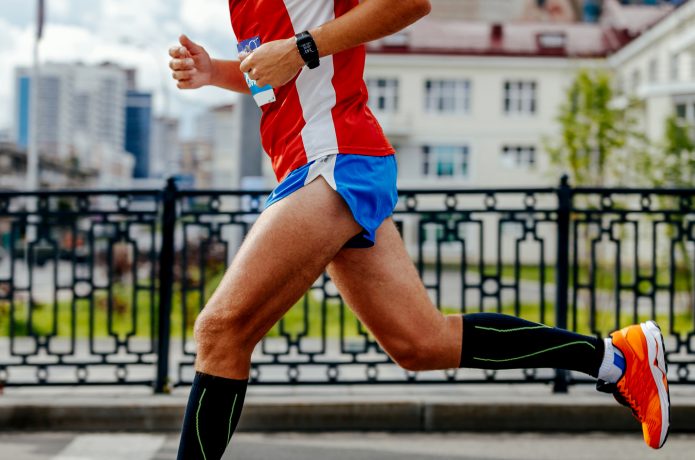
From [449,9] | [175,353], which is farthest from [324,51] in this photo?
[449,9]

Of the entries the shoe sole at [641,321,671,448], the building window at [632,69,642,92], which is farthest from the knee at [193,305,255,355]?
the building window at [632,69,642,92]

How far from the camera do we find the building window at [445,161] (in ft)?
146

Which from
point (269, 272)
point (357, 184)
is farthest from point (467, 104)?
point (269, 272)

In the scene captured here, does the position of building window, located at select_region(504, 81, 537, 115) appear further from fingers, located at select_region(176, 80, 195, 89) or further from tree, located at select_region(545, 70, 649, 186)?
fingers, located at select_region(176, 80, 195, 89)

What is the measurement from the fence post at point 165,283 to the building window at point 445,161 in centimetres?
3973

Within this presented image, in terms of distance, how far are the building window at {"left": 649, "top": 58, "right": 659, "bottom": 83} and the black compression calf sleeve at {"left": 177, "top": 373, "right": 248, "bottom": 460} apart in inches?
1501

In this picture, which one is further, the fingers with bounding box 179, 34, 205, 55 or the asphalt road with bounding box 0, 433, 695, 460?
the asphalt road with bounding box 0, 433, 695, 460

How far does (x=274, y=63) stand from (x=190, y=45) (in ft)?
1.99

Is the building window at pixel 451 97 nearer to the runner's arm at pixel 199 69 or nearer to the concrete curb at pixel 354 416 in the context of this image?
the concrete curb at pixel 354 416

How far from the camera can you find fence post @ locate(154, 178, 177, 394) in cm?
518

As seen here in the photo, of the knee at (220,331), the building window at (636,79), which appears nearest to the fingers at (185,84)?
the knee at (220,331)

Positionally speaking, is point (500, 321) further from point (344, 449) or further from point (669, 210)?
point (669, 210)

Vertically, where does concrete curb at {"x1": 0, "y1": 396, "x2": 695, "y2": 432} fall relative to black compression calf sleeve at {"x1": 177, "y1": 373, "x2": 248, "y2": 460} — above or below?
below

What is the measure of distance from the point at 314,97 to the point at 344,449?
242 cm
